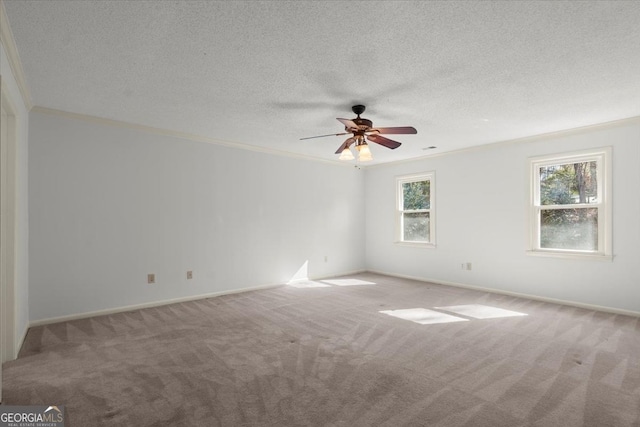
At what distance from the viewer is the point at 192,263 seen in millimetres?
4797

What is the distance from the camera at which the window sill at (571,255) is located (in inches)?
167

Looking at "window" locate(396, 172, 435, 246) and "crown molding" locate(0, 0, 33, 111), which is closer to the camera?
"crown molding" locate(0, 0, 33, 111)

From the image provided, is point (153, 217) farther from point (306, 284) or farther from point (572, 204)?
point (572, 204)

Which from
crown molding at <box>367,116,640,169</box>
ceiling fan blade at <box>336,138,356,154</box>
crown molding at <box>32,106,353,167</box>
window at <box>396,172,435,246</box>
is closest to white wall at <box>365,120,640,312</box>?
crown molding at <box>367,116,640,169</box>

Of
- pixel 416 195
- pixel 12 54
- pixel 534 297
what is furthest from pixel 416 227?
pixel 12 54

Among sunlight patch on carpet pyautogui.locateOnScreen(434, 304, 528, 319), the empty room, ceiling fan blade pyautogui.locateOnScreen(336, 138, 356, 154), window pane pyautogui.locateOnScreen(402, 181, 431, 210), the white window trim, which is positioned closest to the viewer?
the empty room

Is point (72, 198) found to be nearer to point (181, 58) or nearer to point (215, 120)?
point (215, 120)

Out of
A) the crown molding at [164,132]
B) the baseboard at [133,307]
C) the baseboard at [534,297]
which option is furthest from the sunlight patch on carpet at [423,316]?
the crown molding at [164,132]

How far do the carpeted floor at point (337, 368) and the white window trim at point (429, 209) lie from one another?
204cm

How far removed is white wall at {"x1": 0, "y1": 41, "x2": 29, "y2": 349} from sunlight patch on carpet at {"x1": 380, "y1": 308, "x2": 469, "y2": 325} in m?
3.72

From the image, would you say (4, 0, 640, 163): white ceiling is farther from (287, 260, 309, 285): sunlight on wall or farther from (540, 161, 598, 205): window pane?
(287, 260, 309, 285): sunlight on wall

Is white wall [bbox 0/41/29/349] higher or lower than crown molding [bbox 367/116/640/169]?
lower

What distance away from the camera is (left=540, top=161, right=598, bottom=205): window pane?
443 cm

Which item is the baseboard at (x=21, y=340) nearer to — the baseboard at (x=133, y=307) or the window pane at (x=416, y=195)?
the baseboard at (x=133, y=307)
